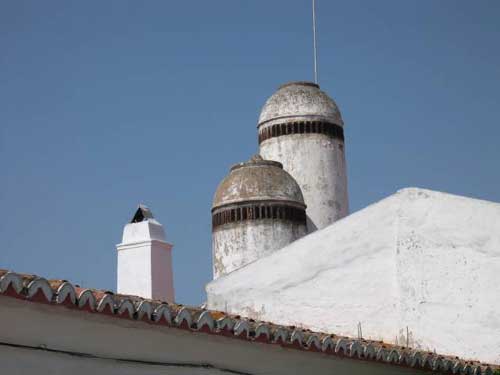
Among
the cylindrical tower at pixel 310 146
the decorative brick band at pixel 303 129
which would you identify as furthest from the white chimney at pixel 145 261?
the decorative brick band at pixel 303 129

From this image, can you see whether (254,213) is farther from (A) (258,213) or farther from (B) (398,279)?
(B) (398,279)

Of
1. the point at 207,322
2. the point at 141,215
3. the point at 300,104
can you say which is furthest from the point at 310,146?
the point at 207,322

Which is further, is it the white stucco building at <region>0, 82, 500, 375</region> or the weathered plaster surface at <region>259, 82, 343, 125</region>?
the weathered plaster surface at <region>259, 82, 343, 125</region>

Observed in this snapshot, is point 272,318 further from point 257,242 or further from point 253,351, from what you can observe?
point 257,242

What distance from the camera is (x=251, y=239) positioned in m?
30.4

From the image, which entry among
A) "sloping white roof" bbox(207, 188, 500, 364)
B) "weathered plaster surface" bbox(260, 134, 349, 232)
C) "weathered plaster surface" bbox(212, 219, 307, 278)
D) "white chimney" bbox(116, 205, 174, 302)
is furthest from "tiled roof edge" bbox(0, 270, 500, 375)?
"weathered plaster surface" bbox(260, 134, 349, 232)

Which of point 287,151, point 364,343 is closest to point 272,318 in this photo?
point 364,343

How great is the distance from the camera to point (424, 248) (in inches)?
652

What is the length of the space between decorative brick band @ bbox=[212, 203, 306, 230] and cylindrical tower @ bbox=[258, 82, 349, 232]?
2895 millimetres

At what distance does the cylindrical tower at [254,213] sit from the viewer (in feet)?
99.2

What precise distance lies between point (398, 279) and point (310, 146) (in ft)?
58.5

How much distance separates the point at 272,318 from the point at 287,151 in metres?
17.2

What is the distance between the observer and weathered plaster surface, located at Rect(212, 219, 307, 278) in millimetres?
30250

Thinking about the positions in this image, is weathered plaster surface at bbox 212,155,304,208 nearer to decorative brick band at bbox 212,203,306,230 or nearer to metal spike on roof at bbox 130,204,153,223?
decorative brick band at bbox 212,203,306,230
